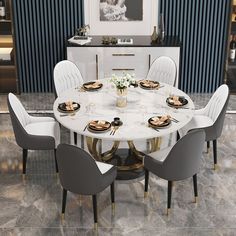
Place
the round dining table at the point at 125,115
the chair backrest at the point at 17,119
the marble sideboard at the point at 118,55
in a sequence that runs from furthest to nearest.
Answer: the marble sideboard at the point at 118,55 → the chair backrest at the point at 17,119 → the round dining table at the point at 125,115

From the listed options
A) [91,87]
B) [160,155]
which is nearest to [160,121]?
[160,155]

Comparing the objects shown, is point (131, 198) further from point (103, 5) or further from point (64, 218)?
point (103, 5)

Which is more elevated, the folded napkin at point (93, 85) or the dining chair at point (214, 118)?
the folded napkin at point (93, 85)

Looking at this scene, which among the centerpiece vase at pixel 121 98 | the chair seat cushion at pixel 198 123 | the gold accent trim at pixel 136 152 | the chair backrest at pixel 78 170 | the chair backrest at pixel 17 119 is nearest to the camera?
the chair backrest at pixel 78 170

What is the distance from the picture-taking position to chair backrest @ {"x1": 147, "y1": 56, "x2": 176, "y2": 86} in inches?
228

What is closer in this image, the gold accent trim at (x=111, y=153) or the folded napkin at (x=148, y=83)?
the gold accent trim at (x=111, y=153)

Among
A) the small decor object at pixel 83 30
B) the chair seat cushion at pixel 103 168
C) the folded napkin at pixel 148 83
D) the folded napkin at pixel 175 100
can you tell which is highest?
the small decor object at pixel 83 30

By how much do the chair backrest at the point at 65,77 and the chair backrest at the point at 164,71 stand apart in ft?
3.01

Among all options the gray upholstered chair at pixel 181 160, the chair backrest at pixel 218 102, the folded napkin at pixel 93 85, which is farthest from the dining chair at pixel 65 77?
the gray upholstered chair at pixel 181 160

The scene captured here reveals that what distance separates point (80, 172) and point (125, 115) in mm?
929

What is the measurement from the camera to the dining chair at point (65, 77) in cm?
563

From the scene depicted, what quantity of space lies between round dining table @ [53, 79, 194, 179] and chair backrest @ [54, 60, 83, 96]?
0.41 metres

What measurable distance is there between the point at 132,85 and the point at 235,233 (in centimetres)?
202

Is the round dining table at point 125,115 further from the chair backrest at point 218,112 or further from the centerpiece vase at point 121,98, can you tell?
the chair backrest at point 218,112
